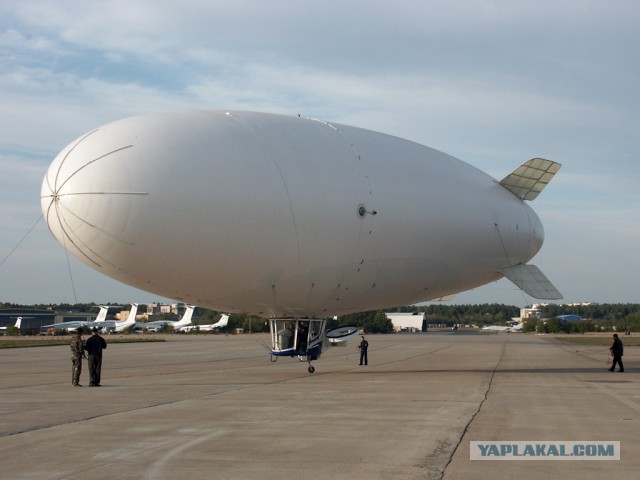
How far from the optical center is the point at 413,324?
151 m

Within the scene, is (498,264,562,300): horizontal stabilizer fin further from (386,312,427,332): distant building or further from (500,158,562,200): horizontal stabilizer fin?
(386,312,427,332): distant building

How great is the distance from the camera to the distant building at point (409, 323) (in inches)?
5876

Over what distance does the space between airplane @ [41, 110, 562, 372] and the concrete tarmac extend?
3.07 metres

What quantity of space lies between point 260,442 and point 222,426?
6.56 ft

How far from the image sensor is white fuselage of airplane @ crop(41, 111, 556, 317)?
744 inches

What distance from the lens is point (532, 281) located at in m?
28.8

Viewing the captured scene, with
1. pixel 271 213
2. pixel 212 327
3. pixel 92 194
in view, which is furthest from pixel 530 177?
pixel 212 327

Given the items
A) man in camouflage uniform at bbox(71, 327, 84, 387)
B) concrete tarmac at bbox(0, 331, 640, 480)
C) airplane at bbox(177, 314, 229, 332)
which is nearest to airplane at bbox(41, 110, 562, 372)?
concrete tarmac at bbox(0, 331, 640, 480)

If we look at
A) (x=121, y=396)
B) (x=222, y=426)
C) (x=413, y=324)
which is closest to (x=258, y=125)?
(x=121, y=396)

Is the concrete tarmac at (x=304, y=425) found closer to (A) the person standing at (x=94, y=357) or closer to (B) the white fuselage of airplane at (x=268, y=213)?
(A) the person standing at (x=94, y=357)

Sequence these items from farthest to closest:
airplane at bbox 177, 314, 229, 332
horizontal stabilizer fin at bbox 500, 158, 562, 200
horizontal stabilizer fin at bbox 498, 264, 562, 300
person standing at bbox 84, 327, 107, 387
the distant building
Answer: the distant building → airplane at bbox 177, 314, 229, 332 → horizontal stabilizer fin at bbox 500, 158, 562, 200 → horizontal stabilizer fin at bbox 498, 264, 562, 300 → person standing at bbox 84, 327, 107, 387

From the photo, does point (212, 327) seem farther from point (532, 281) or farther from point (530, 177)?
point (532, 281)

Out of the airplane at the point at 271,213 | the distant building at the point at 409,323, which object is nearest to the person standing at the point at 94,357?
the airplane at the point at 271,213

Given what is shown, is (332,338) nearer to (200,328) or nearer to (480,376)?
(480,376)
